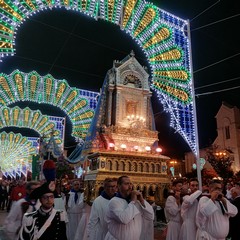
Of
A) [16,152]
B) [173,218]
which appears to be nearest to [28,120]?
[16,152]

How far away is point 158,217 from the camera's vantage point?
42.1 feet

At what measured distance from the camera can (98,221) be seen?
180 inches

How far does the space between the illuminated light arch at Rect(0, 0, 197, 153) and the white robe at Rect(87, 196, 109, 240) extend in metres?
8.71

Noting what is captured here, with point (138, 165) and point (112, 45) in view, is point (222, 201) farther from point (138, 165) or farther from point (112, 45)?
point (112, 45)

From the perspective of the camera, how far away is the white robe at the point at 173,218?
614cm

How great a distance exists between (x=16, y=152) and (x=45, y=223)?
37.5 meters

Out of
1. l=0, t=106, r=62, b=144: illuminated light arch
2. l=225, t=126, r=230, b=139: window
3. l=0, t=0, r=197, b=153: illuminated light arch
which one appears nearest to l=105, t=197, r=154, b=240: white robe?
l=0, t=0, r=197, b=153: illuminated light arch

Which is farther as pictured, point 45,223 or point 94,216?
point 94,216

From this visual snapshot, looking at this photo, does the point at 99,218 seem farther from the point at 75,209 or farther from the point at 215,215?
the point at 75,209

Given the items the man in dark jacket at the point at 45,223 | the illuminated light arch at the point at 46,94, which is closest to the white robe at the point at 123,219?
the man in dark jacket at the point at 45,223

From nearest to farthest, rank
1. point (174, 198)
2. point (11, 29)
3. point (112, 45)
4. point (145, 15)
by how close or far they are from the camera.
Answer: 1. point (174, 198)
2. point (11, 29)
3. point (145, 15)
4. point (112, 45)

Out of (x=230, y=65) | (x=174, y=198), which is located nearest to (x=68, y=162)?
(x=230, y=65)

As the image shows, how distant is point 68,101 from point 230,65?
13518 mm

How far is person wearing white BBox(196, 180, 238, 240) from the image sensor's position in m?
4.38
